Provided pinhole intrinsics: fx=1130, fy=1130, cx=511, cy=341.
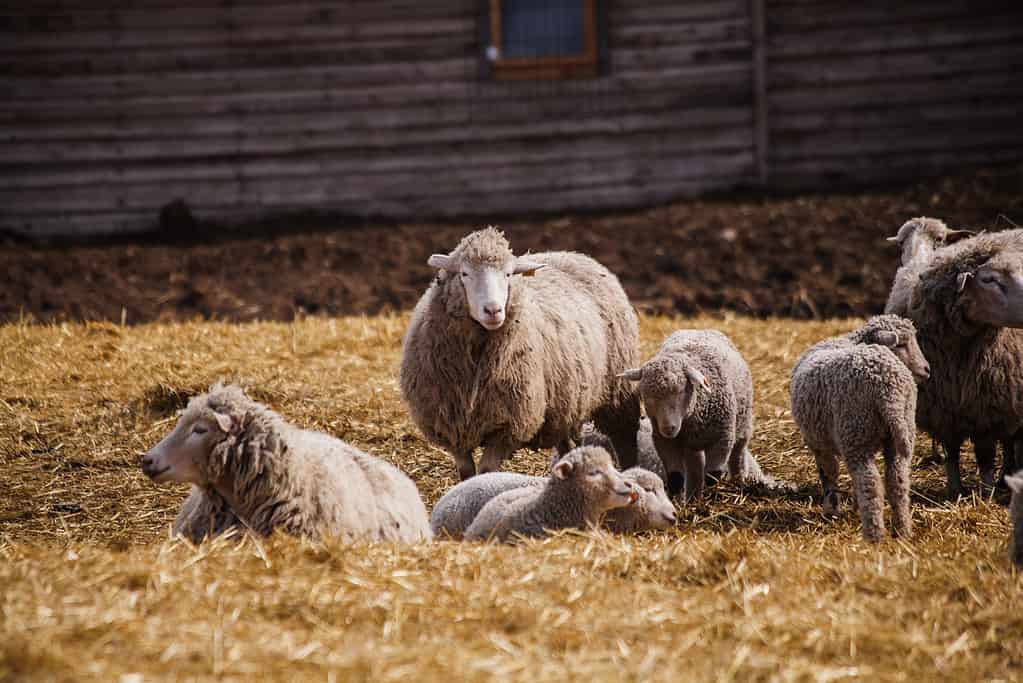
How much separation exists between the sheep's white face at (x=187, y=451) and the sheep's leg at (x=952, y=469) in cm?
429

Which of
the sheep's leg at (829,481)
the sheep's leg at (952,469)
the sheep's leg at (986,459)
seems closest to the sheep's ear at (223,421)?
the sheep's leg at (829,481)

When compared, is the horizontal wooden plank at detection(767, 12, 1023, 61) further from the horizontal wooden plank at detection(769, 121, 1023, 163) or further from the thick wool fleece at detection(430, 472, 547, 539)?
the thick wool fleece at detection(430, 472, 547, 539)

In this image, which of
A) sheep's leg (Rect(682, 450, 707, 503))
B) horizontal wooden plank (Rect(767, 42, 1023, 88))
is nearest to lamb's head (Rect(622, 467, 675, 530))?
sheep's leg (Rect(682, 450, 707, 503))

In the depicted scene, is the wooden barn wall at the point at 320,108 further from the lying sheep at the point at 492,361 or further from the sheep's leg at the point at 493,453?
the sheep's leg at the point at 493,453

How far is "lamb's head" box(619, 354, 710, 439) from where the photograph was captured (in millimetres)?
6527

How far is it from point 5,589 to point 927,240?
6463mm

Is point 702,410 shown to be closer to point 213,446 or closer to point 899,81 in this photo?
point 213,446

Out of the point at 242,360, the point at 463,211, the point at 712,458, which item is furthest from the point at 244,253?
the point at 712,458

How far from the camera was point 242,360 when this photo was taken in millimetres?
9500

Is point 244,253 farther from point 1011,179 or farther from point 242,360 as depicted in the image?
point 1011,179

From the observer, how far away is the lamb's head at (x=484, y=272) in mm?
6363

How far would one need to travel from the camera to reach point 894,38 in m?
15.7

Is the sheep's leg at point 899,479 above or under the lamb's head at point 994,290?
under

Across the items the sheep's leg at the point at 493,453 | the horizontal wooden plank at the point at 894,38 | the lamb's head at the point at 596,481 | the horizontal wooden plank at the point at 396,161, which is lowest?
the sheep's leg at the point at 493,453
